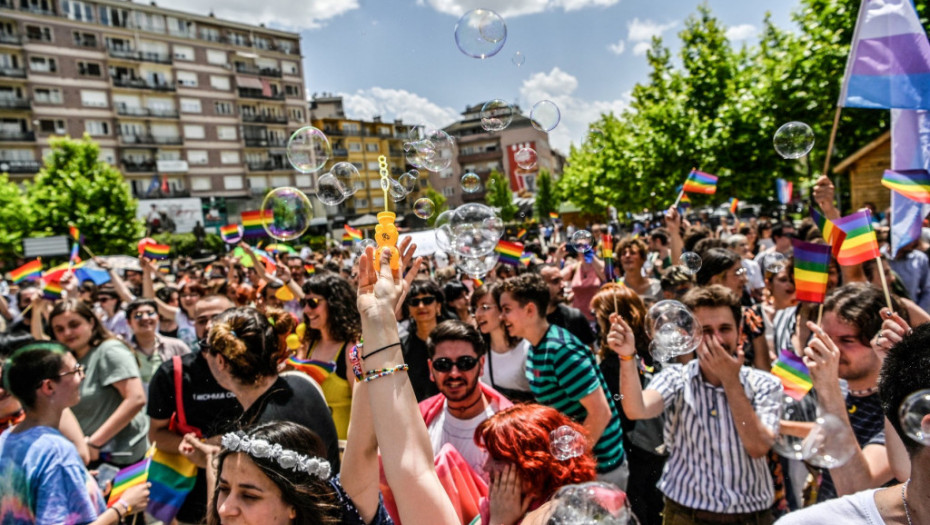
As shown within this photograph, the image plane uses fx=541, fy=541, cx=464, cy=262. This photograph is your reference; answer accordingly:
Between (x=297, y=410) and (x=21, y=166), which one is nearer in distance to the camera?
(x=297, y=410)

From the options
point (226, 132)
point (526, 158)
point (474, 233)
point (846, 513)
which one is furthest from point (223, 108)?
point (846, 513)

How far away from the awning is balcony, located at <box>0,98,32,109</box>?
53.5 ft

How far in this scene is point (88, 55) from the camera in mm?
43594

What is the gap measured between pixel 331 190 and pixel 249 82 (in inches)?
2156

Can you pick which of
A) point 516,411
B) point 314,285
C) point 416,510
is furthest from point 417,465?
point 314,285

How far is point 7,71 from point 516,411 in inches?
2099

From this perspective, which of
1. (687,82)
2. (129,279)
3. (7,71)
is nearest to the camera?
(129,279)

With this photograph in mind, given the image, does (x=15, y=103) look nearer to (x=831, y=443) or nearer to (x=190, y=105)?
(x=190, y=105)

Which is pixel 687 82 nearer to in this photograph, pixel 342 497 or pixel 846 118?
pixel 846 118

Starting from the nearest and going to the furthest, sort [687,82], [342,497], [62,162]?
[342,497] → [687,82] → [62,162]

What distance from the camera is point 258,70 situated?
175ft

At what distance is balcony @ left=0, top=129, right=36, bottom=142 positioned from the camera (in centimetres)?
4082

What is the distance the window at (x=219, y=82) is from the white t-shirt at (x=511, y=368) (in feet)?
180

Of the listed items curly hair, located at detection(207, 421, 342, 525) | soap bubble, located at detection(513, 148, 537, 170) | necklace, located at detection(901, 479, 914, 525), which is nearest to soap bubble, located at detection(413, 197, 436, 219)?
soap bubble, located at detection(513, 148, 537, 170)
